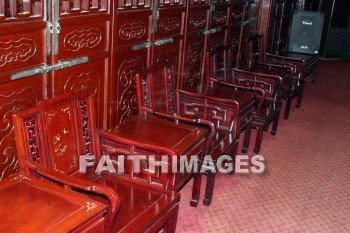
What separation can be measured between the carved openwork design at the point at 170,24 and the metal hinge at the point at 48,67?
2.87 ft

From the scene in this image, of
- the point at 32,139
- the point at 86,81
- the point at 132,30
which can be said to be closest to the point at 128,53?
the point at 132,30

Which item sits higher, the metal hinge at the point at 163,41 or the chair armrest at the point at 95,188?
the metal hinge at the point at 163,41

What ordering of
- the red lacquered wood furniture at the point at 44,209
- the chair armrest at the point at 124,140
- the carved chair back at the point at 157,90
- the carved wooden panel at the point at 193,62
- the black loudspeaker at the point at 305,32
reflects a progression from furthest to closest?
the black loudspeaker at the point at 305,32 → the carved wooden panel at the point at 193,62 → the carved chair back at the point at 157,90 → the chair armrest at the point at 124,140 → the red lacquered wood furniture at the point at 44,209

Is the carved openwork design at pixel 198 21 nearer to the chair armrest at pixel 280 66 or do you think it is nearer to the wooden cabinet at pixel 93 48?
the wooden cabinet at pixel 93 48

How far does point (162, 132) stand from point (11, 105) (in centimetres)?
85

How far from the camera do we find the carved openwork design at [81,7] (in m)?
2.12

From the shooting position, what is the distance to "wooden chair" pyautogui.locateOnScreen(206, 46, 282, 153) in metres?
3.62

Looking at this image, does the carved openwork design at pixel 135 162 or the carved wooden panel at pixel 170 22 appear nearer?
the carved openwork design at pixel 135 162

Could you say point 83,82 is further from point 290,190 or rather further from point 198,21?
point 290,190

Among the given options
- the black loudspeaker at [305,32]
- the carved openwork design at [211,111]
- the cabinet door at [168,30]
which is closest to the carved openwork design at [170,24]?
the cabinet door at [168,30]

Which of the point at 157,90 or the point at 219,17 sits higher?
the point at 219,17

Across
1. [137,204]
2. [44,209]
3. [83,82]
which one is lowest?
[137,204]

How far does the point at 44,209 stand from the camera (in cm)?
146

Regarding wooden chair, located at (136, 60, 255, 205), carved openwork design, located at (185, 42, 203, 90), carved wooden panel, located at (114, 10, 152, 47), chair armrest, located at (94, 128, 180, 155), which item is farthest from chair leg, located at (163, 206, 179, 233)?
carved openwork design, located at (185, 42, 203, 90)
